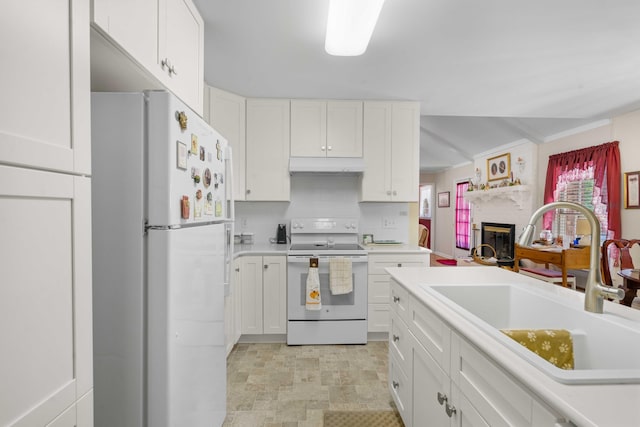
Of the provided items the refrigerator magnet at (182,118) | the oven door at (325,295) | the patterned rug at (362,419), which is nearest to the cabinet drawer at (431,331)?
the patterned rug at (362,419)

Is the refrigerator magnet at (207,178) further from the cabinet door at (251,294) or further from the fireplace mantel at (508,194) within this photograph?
the fireplace mantel at (508,194)

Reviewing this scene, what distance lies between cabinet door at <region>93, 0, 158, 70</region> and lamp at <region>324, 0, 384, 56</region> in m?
0.91

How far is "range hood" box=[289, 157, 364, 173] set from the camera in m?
3.32

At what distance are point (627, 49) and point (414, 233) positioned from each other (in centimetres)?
231

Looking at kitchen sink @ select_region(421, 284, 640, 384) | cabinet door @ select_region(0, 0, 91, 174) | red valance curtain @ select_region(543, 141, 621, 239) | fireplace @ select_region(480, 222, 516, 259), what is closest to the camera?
cabinet door @ select_region(0, 0, 91, 174)

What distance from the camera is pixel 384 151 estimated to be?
345cm

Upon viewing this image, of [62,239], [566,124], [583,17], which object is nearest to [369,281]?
[583,17]

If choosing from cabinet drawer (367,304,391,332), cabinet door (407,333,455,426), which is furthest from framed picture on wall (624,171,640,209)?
cabinet door (407,333,455,426)

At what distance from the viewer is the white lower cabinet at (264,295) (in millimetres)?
3098

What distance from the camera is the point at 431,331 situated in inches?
55.1

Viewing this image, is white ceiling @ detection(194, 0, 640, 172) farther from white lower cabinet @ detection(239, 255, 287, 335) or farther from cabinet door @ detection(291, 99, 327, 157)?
white lower cabinet @ detection(239, 255, 287, 335)

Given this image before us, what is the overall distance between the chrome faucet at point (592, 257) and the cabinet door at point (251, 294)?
238cm

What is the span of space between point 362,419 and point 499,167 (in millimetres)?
5306

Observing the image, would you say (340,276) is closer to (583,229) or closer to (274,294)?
(274,294)
